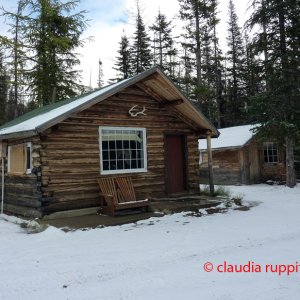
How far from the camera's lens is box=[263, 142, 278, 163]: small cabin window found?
852 inches

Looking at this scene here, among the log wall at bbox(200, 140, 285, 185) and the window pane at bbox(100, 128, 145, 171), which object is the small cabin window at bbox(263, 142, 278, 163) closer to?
the log wall at bbox(200, 140, 285, 185)

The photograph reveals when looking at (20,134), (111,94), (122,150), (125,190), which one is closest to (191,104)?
(122,150)

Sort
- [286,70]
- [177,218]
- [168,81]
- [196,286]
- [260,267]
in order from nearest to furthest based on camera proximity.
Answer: [196,286] → [260,267] → [177,218] → [168,81] → [286,70]

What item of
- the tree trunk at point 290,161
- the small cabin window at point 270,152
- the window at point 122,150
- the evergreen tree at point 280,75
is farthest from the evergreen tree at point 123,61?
the window at point 122,150

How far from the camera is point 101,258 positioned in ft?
20.0

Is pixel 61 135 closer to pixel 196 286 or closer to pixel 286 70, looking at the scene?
pixel 196 286

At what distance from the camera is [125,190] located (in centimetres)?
1050

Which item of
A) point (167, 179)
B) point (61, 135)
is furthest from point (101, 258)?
point (167, 179)

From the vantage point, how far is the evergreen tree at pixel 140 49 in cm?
3419

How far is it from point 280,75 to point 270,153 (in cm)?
577

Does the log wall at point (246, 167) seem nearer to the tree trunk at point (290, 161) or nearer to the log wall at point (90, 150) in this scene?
the tree trunk at point (290, 161)

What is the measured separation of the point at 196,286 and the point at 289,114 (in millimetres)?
14629

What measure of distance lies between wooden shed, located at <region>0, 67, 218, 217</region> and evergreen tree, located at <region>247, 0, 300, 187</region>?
5.77m

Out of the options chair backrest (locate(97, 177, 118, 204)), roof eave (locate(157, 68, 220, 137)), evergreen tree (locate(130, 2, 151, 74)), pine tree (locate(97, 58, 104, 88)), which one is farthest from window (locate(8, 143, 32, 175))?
pine tree (locate(97, 58, 104, 88))
